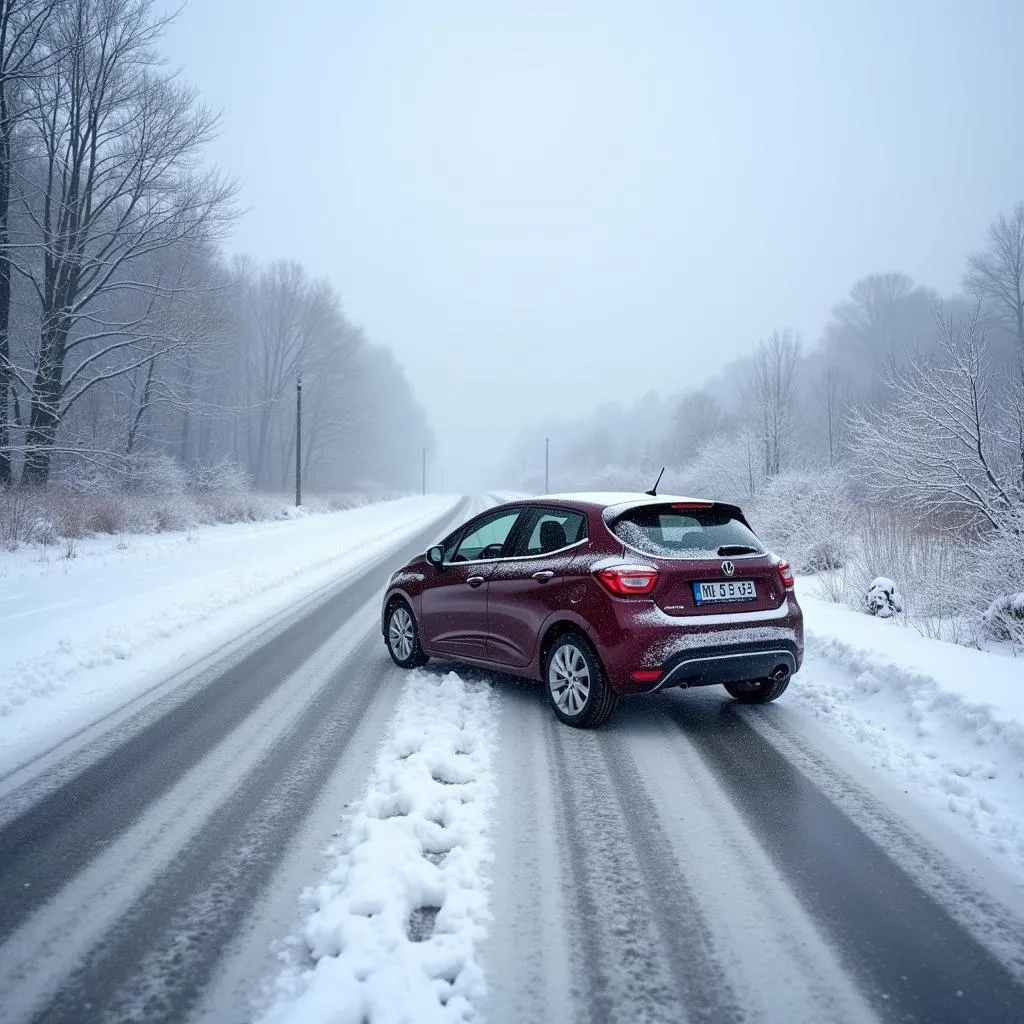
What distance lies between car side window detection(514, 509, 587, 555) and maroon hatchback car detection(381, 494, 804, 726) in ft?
0.04

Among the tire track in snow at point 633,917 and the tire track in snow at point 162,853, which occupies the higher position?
the tire track in snow at point 633,917

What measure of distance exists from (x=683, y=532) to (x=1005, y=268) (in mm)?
50394

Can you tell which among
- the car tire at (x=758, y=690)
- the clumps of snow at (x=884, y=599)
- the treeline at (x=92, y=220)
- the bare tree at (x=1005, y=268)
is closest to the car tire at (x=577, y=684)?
the car tire at (x=758, y=690)

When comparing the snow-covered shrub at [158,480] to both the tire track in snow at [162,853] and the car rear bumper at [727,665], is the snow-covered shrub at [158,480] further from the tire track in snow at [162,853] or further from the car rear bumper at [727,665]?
the car rear bumper at [727,665]

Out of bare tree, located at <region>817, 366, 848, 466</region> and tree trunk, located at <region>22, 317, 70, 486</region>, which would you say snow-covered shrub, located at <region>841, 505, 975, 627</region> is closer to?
tree trunk, located at <region>22, 317, 70, 486</region>

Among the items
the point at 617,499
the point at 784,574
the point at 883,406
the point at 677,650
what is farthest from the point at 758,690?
the point at 883,406

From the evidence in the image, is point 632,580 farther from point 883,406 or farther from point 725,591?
point 883,406

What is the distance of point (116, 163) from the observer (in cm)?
2045

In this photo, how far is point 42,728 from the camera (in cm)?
505

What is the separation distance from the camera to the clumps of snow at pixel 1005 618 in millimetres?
6971

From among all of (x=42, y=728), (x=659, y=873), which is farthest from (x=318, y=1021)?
(x=42, y=728)

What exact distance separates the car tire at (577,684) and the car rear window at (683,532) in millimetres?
815

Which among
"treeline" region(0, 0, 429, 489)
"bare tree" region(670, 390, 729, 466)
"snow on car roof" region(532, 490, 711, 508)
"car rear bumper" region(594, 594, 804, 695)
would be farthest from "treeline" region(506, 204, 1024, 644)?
"bare tree" region(670, 390, 729, 466)

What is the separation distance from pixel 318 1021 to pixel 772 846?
2.23 metres
